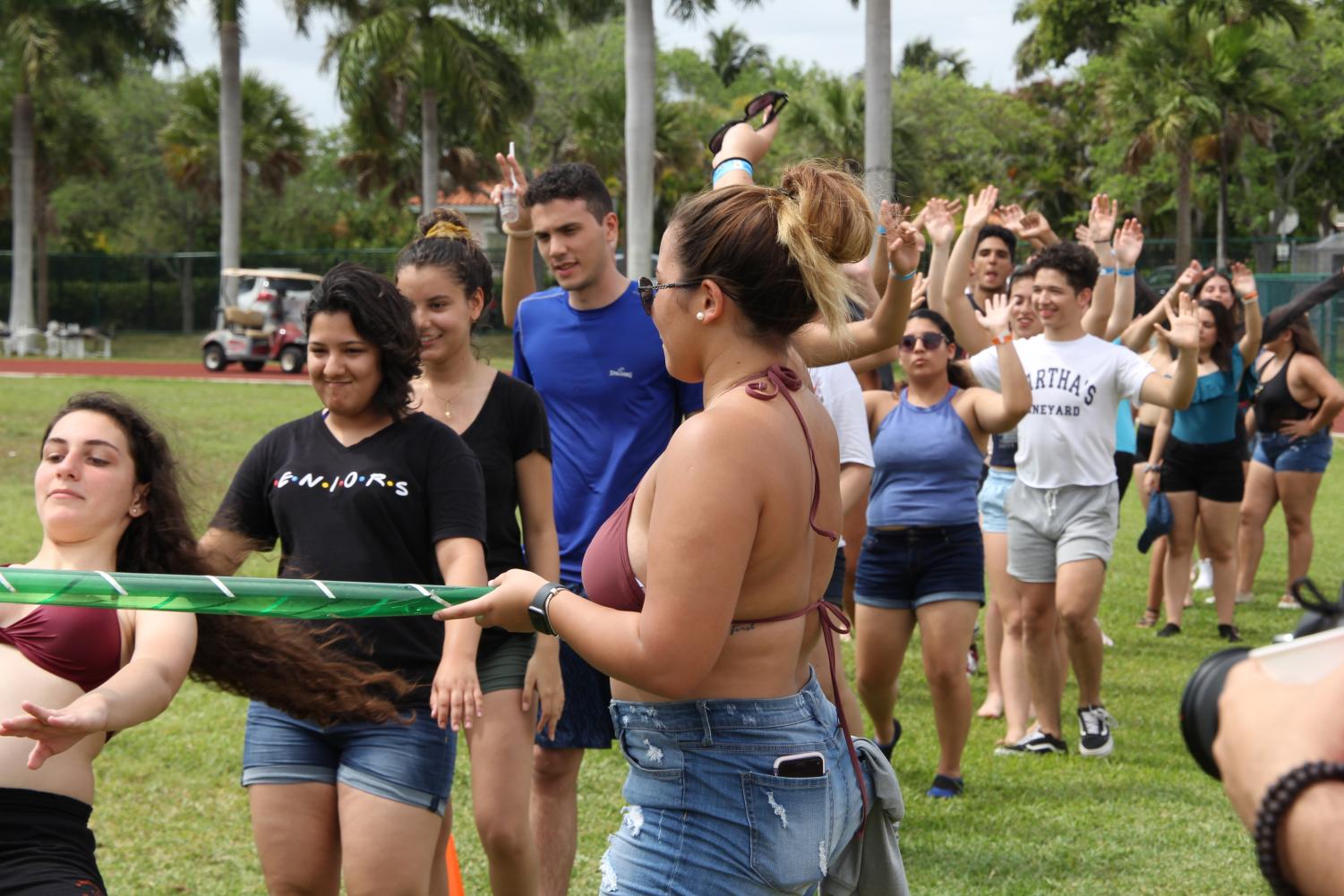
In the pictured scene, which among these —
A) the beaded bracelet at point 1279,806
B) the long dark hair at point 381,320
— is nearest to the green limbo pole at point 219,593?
the long dark hair at point 381,320

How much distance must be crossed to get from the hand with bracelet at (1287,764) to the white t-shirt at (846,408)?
4408 millimetres

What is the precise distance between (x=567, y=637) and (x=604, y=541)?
23 centimetres

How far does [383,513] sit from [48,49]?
38.0 metres

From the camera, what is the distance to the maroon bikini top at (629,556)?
2.74 m

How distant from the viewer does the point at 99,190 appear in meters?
54.5

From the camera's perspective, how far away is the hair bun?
4902 mm

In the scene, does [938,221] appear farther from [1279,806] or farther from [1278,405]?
[1279,806]

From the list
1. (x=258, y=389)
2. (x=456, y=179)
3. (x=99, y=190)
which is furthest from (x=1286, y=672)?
(x=99, y=190)

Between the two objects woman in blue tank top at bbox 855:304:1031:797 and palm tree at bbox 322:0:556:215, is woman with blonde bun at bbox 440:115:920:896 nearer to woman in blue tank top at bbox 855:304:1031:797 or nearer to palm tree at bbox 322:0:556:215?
woman in blue tank top at bbox 855:304:1031:797

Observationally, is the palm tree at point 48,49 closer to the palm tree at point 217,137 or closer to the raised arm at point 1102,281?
the palm tree at point 217,137

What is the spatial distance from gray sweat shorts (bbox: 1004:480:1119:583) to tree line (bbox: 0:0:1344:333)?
14662 millimetres

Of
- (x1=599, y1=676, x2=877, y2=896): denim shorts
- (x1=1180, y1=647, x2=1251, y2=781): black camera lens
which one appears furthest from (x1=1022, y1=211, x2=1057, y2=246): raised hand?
(x1=1180, y1=647, x2=1251, y2=781): black camera lens

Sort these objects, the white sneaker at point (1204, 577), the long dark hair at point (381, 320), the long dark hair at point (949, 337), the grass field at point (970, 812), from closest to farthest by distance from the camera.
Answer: the long dark hair at point (381, 320) < the grass field at point (970, 812) < the long dark hair at point (949, 337) < the white sneaker at point (1204, 577)

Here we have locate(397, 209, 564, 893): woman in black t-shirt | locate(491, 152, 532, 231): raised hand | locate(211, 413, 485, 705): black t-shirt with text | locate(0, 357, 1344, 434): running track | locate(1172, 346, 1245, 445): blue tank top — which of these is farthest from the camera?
locate(0, 357, 1344, 434): running track
